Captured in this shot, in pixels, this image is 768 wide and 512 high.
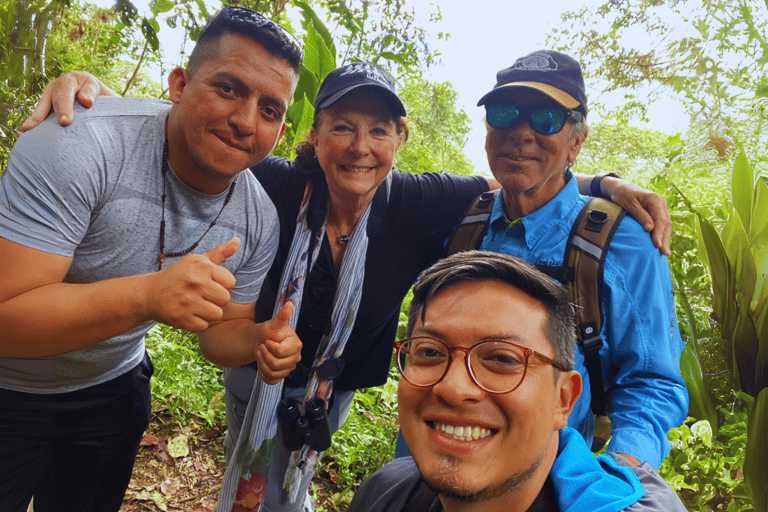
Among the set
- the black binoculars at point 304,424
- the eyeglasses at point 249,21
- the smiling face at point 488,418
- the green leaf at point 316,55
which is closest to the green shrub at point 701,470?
the smiling face at point 488,418

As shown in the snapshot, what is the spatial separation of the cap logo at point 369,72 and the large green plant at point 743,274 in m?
2.00

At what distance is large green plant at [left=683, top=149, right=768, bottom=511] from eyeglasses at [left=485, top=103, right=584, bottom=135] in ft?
5.10

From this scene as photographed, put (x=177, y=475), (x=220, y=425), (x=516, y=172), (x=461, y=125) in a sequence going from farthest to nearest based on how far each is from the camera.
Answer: (x=461, y=125) < (x=220, y=425) < (x=177, y=475) < (x=516, y=172)

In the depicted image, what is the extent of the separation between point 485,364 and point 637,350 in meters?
0.63

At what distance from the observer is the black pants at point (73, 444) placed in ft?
5.32

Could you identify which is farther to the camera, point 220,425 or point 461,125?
point 461,125

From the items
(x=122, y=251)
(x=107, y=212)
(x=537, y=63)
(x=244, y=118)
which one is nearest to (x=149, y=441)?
(x=122, y=251)

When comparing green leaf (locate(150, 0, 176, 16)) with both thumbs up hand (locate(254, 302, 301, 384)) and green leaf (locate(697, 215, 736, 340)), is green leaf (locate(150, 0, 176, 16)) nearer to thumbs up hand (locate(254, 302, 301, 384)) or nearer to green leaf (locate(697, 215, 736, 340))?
thumbs up hand (locate(254, 302, 301, 384))

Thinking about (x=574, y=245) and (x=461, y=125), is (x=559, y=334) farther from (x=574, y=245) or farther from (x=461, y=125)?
(x=461, y=125)

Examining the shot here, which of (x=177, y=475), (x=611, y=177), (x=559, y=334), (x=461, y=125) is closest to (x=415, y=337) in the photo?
(x=559, y=334)

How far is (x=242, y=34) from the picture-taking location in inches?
61.4

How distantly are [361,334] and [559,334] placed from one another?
1.18 m

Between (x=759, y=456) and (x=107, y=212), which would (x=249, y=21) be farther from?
(x=759, y=456)

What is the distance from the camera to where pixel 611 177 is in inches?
74.5
